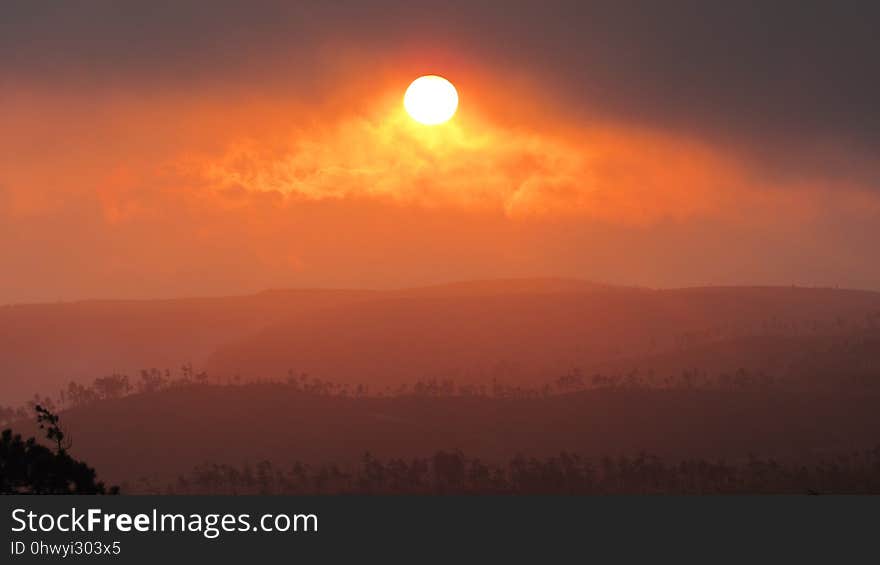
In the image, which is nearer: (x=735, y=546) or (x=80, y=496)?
(x=80, y=496)

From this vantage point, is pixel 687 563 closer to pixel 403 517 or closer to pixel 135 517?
pixel 403 517

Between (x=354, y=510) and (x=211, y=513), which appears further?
(x=354, y=510)

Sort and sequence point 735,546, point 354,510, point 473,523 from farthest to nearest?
1. point 473,523
2. point 735,546
3. point 354,510

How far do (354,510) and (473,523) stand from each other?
910 inches

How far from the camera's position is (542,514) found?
109625mm

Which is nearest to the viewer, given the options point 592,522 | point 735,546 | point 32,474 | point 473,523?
point 32,474

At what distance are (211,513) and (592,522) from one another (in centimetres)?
6460

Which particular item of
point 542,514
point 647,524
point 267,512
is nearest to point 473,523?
point 542,514

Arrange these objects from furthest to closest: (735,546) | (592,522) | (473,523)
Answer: (592,522) < (473,523) < (735,546)

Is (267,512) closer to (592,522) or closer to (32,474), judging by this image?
(32,474)

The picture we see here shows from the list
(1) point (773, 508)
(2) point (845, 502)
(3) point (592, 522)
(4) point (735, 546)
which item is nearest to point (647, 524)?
(4) point (735, 546)

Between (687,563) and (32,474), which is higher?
(32,474)

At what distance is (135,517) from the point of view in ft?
227

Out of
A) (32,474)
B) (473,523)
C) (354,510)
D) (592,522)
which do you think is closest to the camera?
(32,474)
